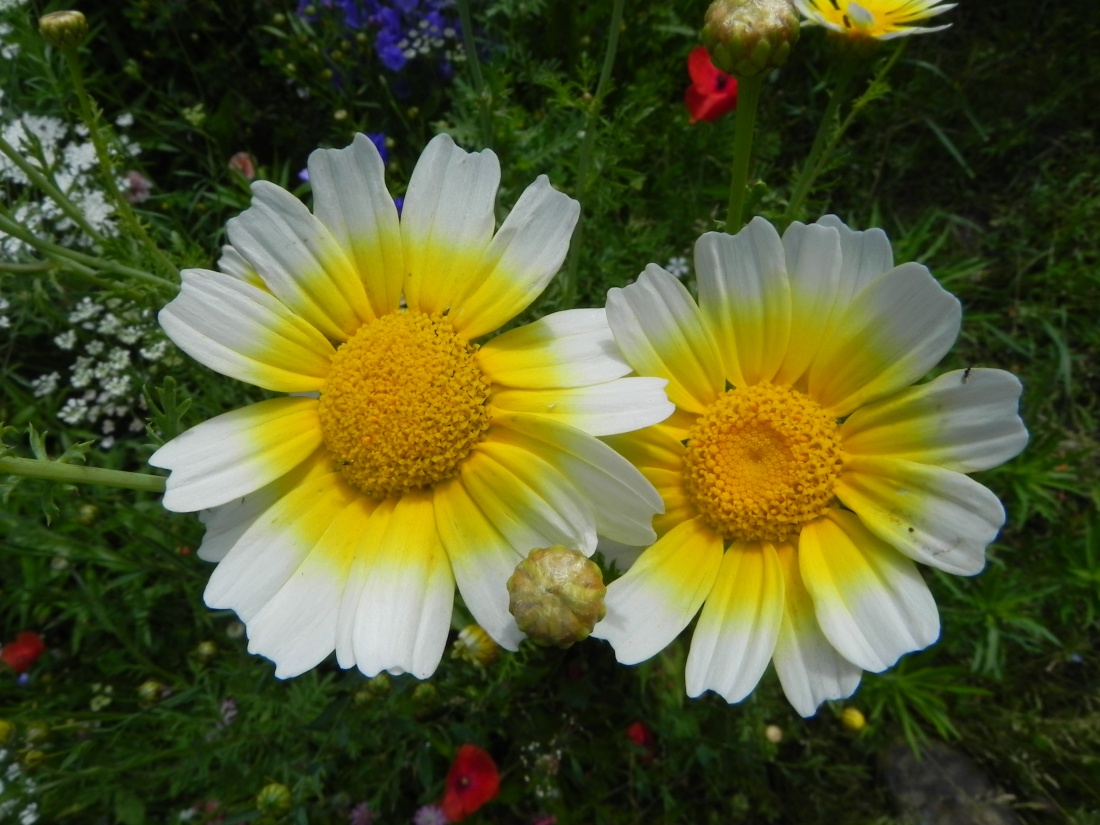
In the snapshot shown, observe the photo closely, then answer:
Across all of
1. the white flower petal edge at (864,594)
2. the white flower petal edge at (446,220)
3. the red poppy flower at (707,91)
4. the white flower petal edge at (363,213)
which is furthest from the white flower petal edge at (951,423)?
the red poppy flower at (707,91)

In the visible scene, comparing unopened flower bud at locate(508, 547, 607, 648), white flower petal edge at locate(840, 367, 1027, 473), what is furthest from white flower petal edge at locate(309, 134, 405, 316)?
white flower petal edge at locate(840, 367, 1027, 473)

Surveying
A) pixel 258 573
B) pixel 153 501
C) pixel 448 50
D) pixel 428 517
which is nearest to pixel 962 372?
pixel 428 517

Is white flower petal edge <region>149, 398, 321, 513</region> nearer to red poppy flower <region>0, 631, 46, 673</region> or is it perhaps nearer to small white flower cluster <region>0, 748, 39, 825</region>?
small white flower cluster <region>0, 748, 39, 825</region>

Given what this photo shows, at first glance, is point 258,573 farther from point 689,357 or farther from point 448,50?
point 448,50

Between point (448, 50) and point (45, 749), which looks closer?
point (45, 749)

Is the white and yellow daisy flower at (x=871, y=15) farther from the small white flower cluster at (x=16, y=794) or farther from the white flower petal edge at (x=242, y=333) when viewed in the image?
the small white flower cluster at (x=16, y=794)

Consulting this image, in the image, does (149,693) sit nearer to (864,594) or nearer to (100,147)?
(100,147)
